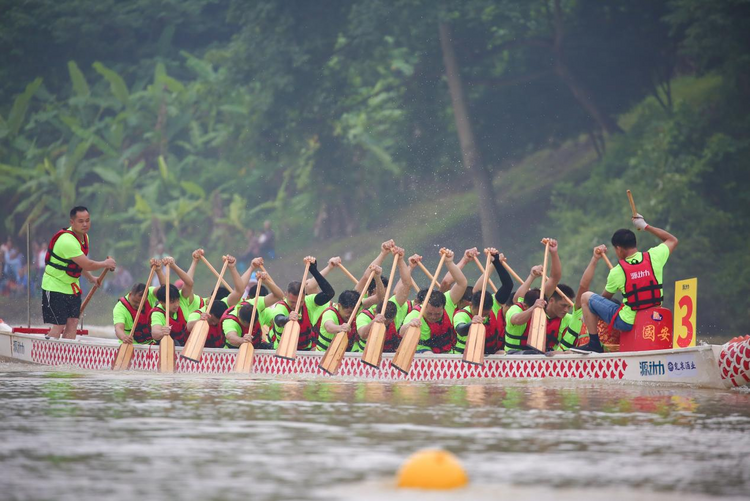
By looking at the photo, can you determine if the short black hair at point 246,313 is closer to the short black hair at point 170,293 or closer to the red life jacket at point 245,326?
the red life jacket at point 245,326

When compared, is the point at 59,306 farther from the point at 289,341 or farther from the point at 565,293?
the point at 565,293

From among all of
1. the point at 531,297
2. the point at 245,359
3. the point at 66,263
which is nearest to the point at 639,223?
the point at 531,297

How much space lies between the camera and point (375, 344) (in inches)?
396

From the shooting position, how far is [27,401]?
8008mm

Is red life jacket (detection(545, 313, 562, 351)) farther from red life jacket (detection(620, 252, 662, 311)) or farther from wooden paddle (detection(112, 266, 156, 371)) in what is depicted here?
wooden paddle (detection(112, 266, 156, 371))

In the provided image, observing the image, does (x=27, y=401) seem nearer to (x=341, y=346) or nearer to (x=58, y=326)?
(x=341, y=346)

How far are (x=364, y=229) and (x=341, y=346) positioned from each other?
17.2 meters

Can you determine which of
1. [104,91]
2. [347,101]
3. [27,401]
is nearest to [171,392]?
[27,401]

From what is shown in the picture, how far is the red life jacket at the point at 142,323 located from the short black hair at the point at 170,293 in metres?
0.19

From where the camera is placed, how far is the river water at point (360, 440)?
4938mm

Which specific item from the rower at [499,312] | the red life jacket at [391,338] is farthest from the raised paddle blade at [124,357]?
the rower at [499,312]

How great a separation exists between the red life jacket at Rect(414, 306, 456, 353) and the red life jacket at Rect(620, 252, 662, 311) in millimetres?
2118

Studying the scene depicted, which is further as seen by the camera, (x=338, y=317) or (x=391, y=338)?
(x=391, y=338)

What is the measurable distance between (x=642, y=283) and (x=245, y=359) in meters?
3.63
